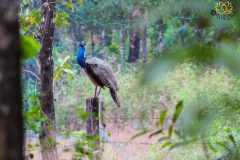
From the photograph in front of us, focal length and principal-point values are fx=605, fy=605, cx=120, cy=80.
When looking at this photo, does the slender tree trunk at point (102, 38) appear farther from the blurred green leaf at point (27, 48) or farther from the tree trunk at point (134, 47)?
the blurred green leaf at point (27, 48)

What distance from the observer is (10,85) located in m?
0.86

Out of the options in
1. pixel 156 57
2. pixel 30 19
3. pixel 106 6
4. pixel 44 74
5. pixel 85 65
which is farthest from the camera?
pixel 106 6

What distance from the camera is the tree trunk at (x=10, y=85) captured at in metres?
0.86

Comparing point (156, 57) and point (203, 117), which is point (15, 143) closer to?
point (156, 57)

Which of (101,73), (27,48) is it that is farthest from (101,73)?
(27,48)

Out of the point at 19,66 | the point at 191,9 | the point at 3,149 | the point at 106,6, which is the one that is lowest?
the point at 3,149

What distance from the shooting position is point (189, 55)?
42.2 inches

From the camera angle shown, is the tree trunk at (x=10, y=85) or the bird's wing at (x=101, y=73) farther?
the bird's wing at (x=101, y=73)

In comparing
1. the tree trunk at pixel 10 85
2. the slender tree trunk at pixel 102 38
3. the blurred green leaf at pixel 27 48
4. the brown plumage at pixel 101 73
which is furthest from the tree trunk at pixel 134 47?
the tree trunk at pixel 10 85

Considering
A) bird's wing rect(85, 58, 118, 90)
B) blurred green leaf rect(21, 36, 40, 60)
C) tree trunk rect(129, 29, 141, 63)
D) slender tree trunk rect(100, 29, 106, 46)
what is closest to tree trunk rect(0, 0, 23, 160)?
blurred green leaf rect(21, 36, 40, 60)

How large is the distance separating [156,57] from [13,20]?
27 centimetres

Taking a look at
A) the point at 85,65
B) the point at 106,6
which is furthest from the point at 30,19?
the point at 106,6

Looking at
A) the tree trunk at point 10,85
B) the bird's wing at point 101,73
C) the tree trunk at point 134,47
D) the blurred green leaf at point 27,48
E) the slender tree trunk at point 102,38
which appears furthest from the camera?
the tree trunk at point 134,47

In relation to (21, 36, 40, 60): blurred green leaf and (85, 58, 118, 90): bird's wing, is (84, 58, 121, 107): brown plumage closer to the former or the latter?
(85, 58, 118, 90): bird's wing
